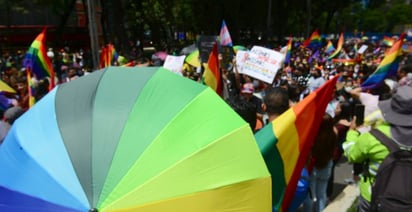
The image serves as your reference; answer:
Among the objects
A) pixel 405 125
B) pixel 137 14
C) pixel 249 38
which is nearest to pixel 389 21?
pixel 249 38

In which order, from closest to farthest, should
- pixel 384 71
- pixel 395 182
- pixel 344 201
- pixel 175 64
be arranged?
1. pixel 395 182
2. pixel 344 201
3. pixel 384 71
4. pixel 175 64

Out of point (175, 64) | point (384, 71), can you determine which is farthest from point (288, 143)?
point (175, 64)

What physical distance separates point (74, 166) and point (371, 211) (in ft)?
6.43

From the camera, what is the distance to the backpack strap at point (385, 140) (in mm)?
2668

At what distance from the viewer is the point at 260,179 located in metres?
1.73

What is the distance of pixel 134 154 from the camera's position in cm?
164

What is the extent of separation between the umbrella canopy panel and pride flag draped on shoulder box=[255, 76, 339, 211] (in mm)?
705

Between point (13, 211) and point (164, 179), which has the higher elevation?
point (164, 179)

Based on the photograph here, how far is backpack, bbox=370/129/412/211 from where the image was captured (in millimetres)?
2496

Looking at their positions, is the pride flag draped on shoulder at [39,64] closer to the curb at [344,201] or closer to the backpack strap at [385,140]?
the curb at [344,201]

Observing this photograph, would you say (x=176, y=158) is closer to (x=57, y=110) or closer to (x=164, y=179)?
(x=164, y=179)

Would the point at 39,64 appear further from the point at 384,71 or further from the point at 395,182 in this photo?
the point at 395,182

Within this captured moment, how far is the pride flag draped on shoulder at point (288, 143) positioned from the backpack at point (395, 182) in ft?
1.54

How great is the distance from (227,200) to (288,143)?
981 mm
